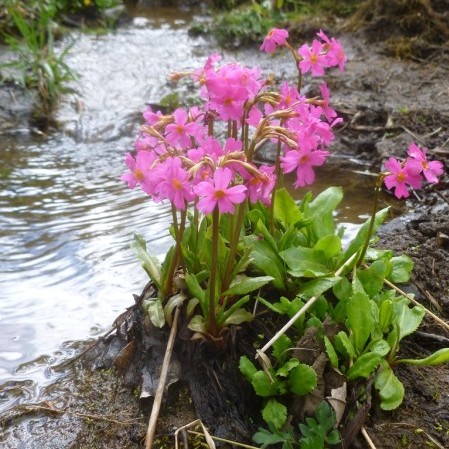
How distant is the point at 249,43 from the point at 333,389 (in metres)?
6.30

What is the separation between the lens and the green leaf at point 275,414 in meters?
1.86

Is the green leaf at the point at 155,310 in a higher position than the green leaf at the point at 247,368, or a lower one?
higher

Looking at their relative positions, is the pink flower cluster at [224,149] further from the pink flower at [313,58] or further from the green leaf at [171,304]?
the green leaf at [171,304]

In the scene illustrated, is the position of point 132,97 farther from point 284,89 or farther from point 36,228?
point 284,89

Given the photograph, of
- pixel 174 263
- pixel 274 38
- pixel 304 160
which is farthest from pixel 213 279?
pixel 274 38

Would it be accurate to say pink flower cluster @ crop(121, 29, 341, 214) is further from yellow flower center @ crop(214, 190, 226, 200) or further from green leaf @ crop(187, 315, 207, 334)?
green leaf @ crop(187, 315, 207, 334)

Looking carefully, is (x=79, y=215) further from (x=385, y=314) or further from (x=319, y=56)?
(x=385, y=314)

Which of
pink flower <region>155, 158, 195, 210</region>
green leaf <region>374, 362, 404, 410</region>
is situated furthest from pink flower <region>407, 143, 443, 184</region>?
pink flower <region>155, 158, 195, 210</region>

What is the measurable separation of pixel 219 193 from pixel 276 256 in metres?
0.72

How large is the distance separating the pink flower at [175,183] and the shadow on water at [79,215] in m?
1.11

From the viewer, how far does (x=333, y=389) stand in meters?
1.91

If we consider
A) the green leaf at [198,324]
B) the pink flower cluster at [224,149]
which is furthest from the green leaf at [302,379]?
the pink flower cluster at [224,149]

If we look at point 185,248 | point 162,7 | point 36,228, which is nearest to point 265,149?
point 36,228

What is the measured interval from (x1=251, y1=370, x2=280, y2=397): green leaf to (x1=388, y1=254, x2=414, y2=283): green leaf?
743 millimetres
